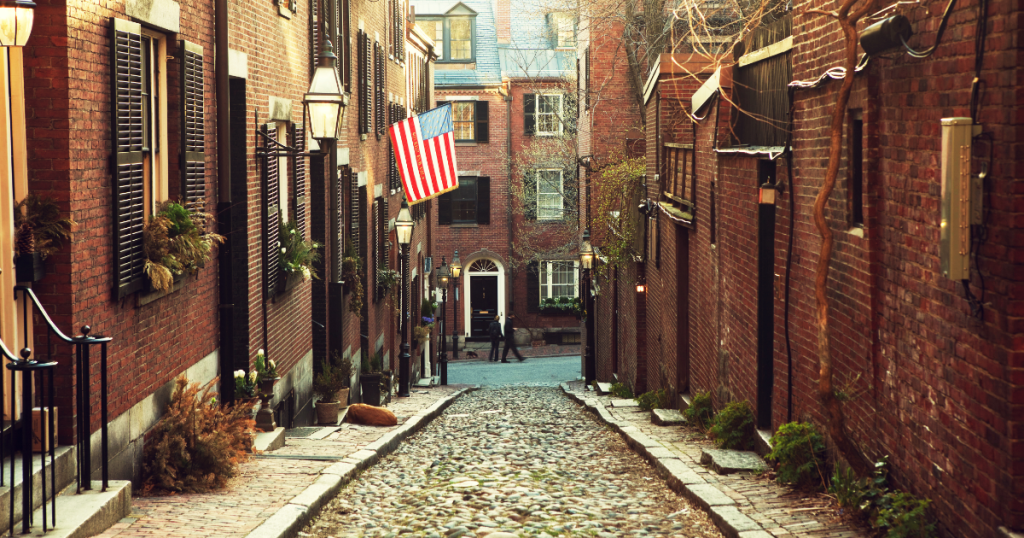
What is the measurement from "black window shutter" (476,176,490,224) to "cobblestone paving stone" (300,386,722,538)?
27.2 metres

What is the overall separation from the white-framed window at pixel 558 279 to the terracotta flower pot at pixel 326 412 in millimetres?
26059

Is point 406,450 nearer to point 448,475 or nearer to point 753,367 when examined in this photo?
point 448,475

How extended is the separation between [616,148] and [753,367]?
15.7 meters

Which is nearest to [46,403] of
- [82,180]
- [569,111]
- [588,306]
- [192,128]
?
[82,180]

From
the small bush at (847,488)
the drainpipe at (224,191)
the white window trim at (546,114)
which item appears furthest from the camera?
the white window trim at (546,114)

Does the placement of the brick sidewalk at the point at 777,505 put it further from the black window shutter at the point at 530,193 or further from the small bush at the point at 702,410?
the black window shutter at the point at 530,193

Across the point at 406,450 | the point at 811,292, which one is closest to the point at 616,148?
the point at 406,450

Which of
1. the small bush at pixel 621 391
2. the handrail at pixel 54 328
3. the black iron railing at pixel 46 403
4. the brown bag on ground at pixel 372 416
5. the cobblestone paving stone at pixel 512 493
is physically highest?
the handrail at pixel 54 328

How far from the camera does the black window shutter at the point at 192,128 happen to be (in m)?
8.79

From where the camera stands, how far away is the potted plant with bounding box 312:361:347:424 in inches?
571

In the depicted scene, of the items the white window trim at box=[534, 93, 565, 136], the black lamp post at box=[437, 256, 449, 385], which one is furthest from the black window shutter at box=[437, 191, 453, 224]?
the white window trim at box=[534, 93, 565, 136]

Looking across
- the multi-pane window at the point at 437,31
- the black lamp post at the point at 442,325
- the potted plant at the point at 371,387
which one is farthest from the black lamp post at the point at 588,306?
the multi-pane window at the point at 437,31

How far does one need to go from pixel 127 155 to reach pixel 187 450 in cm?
232

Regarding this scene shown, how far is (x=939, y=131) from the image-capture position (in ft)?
16.9
